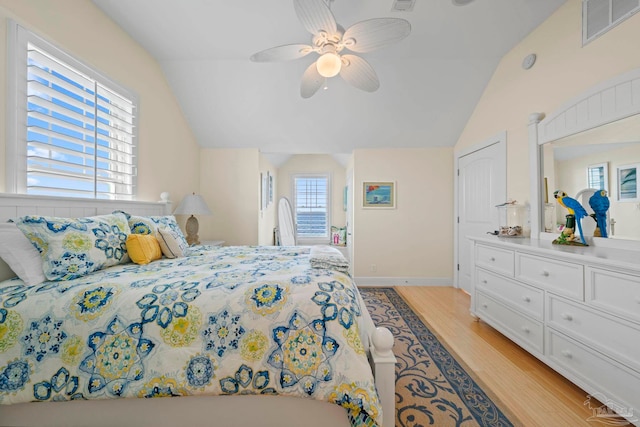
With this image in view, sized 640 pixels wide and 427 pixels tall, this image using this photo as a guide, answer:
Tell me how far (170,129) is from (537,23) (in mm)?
3987

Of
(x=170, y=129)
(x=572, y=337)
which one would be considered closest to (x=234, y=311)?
(x=572, y=337)

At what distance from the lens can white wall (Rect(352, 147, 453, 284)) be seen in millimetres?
3984

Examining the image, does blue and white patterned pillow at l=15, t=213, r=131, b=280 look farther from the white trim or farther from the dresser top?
the white trim

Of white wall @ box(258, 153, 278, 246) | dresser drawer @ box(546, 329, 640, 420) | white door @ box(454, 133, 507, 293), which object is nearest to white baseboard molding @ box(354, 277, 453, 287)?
white door @ box(454, 133, 507, 293)

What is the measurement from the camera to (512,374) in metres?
1.82

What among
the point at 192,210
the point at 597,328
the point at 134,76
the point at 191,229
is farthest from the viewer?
the point at 191,229

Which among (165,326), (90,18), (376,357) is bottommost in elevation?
(376,357)

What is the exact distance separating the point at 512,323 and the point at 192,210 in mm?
3367

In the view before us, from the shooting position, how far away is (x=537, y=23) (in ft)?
7.93

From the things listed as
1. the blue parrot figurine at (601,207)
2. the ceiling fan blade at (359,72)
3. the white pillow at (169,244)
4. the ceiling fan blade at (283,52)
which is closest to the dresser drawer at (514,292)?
the blue parrot figurine at (601,207)

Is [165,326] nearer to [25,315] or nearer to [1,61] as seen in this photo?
[25,315]

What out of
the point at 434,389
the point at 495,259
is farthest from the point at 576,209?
the point at 434,389

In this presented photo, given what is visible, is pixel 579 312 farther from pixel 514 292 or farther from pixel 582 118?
pixel 582 118

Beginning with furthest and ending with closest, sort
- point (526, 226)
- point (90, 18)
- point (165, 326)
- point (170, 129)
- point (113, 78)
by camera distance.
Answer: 1. point (170, 129)
2. point (526, 226)
3. point (113, 78)
4. point (90, 18)
5. point (165, 326)
